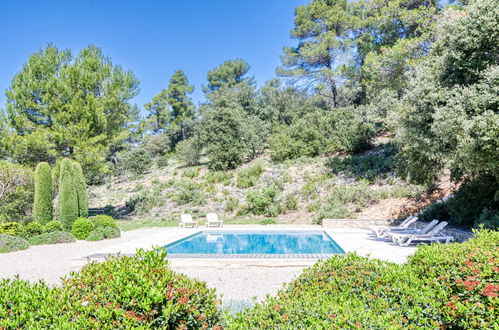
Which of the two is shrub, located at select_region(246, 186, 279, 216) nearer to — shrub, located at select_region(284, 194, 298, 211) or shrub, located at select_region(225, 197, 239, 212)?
shrub, located at select_region(284, 194, 298, 211)

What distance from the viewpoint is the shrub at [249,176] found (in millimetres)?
20234

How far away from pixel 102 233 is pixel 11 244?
105 inches

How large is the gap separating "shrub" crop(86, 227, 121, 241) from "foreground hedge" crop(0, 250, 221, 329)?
9257 mm

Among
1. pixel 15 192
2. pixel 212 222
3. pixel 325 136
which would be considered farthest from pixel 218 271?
pixel 325 136

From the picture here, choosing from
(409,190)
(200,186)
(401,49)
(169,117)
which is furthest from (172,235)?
(169,117)

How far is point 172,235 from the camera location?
481 inches

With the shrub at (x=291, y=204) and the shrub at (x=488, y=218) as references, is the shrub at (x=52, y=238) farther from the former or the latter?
the shrub at (x=488, y=218)

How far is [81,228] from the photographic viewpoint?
11.8 meters

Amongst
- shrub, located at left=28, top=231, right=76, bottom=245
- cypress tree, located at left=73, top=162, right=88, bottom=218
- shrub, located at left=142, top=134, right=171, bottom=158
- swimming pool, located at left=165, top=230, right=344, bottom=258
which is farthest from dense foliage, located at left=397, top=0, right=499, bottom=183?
shrub, located at left=142, top=134, right=171, bottom=158

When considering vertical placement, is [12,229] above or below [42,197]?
below

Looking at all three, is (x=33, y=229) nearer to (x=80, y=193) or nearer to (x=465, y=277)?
(x=80, y=193)

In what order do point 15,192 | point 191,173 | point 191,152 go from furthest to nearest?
point 191,152 → point 191,173 → point 15,192

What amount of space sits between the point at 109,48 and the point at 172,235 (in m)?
13.3

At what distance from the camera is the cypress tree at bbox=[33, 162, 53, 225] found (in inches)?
504
